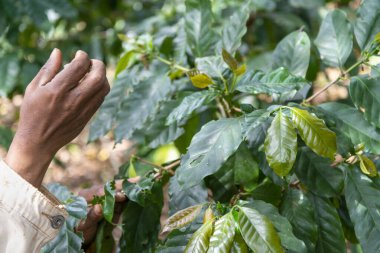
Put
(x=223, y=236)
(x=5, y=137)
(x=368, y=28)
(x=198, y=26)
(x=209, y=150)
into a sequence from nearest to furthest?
(x=223, y=236) < (x=209, y=150) < (x=368, y=28) < (x=198, y=26) < (x=5, y=137)

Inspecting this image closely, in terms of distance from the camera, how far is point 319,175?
1.09 metres

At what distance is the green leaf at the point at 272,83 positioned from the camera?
3.49 feet

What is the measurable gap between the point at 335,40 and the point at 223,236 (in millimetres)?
586

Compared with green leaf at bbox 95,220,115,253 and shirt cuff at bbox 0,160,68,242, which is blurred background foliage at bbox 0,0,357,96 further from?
shirt cuff at bbox 0,160,68,242

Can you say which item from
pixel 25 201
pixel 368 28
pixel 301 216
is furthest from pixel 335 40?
pixel 25 201

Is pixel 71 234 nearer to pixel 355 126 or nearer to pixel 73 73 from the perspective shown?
pixel 73 73

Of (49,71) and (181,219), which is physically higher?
(49,71)

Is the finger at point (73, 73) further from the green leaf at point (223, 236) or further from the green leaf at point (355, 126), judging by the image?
the green leaf at point (355, 126)

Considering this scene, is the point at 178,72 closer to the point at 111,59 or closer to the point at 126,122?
the point at 126,122

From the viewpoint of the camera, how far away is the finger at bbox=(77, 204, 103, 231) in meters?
1.17

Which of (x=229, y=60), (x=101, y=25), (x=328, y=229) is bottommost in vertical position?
(x=101, y=25)

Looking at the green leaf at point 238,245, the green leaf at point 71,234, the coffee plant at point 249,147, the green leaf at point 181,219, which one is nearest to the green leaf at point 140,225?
the coffee plant at point 249,147

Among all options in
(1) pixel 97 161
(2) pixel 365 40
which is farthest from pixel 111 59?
(2) pixel 365 40

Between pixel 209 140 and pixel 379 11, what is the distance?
0.49 metres
